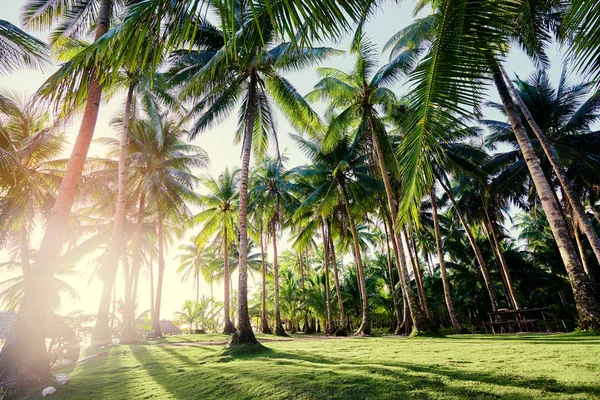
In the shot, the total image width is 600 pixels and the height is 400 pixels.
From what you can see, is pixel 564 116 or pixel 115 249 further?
pixel 564 116

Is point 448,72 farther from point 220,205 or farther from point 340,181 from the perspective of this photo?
point 220,205

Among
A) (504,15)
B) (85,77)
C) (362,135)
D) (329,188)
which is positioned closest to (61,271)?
(329,188)

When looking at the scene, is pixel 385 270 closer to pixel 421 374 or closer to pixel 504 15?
pixel 421 374

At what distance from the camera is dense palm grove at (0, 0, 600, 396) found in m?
2.27

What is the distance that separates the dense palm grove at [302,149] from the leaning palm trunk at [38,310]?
30 millimetres

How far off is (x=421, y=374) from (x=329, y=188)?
576 inches

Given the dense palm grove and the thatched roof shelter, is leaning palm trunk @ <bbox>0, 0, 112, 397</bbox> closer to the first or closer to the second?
the dense palm grove

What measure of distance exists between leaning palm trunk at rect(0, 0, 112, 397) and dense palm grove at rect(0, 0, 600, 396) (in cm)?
3

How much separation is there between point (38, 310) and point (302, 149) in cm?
1605

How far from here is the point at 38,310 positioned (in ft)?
21.0

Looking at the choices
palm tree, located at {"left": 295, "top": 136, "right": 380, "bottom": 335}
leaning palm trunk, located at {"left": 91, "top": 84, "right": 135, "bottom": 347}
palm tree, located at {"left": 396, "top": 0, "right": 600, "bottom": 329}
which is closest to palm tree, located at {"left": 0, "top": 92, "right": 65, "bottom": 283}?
leaning palm trunk, located at {"left": 91, "top": 84, "right": 135, "bottom": 347}

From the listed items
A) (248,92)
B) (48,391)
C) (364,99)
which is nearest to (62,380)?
(48,391)

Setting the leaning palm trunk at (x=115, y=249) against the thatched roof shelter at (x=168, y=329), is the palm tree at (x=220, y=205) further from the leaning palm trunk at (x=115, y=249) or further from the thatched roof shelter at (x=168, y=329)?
the thatched roof shelter at (x=168, y=329)

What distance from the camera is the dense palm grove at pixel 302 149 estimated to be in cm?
227
